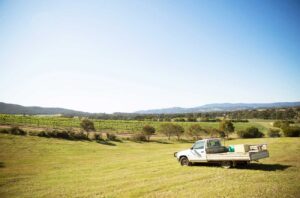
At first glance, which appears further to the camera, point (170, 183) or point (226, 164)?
point (226, 164)

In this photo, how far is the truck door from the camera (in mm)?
19300

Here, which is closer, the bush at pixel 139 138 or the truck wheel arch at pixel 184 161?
the truck wheel arch at pixel 184 161

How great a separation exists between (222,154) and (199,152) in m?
2.02

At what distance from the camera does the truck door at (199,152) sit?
19300 mm

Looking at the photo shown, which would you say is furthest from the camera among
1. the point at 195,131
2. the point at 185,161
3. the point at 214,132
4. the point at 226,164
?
the point at 214,132

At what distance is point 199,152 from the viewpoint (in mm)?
19594

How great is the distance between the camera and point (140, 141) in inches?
2260

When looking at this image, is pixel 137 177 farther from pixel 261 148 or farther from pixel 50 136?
pixel 50 136

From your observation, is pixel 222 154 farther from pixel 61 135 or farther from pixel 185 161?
pixel 61 135

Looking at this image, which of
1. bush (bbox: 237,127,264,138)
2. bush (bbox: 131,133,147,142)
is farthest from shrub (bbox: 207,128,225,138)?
bush (bbox: 131,133,147,142)

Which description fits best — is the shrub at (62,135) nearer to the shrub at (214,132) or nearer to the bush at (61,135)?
the bush at (61,135)

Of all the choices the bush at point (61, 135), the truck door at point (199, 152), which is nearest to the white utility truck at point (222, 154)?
the truck door at point (199, 152)

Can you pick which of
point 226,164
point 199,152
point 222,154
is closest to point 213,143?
point 199,152

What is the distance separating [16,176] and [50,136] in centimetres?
3182
